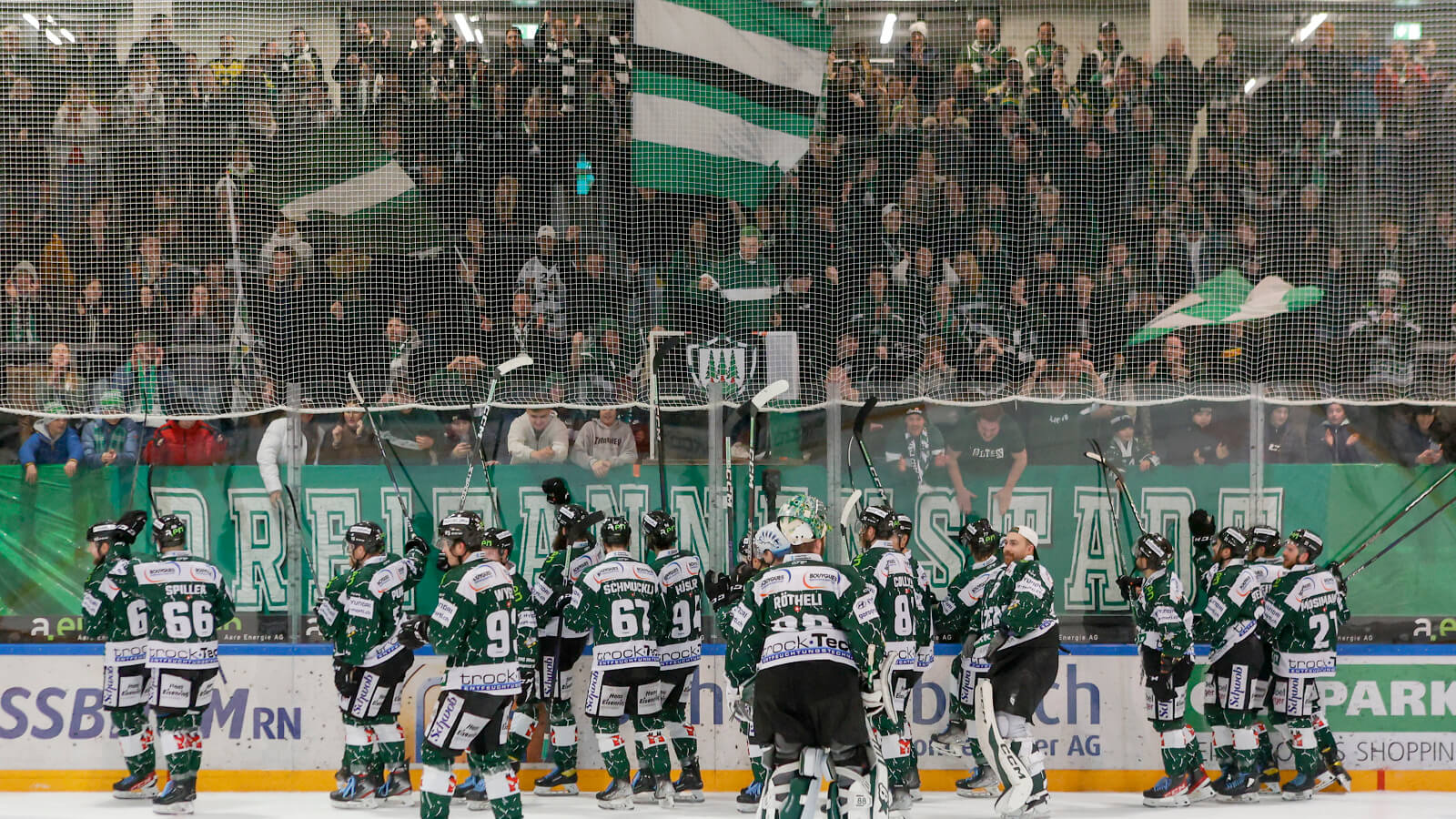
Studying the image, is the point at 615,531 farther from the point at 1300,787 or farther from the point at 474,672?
the point at 1300,787

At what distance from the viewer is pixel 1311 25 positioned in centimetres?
1013

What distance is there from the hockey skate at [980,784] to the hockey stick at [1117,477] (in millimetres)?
1842

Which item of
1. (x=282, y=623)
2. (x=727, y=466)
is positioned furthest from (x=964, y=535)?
(x=282, y=623)

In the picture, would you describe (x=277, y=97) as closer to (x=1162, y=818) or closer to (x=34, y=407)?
(x=34, y=407)

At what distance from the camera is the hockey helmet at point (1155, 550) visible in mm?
8375

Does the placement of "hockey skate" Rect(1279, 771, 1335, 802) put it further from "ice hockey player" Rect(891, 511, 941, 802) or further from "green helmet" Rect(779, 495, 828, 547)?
"green helmet" Rect(779, 495, 828, 547)

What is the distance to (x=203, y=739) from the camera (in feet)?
28.9

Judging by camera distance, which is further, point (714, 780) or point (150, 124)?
point (150, 124)

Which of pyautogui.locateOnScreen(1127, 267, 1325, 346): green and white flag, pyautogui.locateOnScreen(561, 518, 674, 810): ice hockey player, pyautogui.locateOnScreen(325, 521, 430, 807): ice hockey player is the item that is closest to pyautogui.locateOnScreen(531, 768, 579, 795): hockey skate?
pyautogui.locateOnScreen(561, 518, 674, 810): ice hockey player

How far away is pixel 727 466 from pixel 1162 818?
10.8ft

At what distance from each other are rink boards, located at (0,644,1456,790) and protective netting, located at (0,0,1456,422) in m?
1.67

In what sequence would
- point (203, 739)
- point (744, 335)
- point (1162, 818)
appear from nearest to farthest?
point (1162, 818) < point (203, 739) < point (744, 335)

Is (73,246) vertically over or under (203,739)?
over

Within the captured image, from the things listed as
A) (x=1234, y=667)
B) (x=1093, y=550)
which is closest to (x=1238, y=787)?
(x=1234, y=667)
